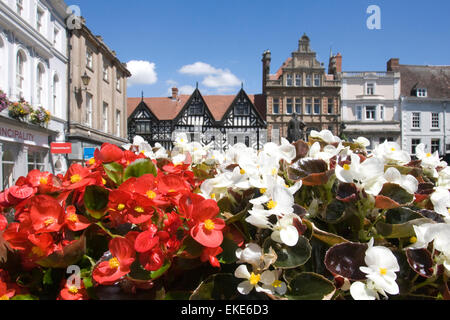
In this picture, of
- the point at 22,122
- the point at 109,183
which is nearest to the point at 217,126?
the point at 22,122

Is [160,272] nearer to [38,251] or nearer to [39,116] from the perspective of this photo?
[38,251]

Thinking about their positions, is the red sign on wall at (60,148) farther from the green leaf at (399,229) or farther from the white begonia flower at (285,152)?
the green leaf at (399,229)

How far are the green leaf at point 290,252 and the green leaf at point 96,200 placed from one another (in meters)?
0.44

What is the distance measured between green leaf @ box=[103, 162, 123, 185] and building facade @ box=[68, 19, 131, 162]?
45.6 ft

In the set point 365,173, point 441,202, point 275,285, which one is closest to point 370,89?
point 441,202

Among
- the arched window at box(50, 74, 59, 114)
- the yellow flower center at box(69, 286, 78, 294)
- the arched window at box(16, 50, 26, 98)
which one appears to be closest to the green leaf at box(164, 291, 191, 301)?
the yellow flower center at box(69, 286, 78, 294)

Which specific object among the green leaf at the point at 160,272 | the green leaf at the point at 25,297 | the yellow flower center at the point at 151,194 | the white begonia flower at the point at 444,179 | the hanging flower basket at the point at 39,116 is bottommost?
the green leaf at the point at 25,297

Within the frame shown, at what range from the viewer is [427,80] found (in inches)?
1416

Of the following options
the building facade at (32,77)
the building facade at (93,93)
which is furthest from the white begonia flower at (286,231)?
the building facade at (93,93)

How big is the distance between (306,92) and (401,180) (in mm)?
34204

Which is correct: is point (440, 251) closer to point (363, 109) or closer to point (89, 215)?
point (89, 215)

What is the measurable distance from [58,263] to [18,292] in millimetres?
169

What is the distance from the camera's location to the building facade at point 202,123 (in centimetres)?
3123

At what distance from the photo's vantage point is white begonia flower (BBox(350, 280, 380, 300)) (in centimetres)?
74
